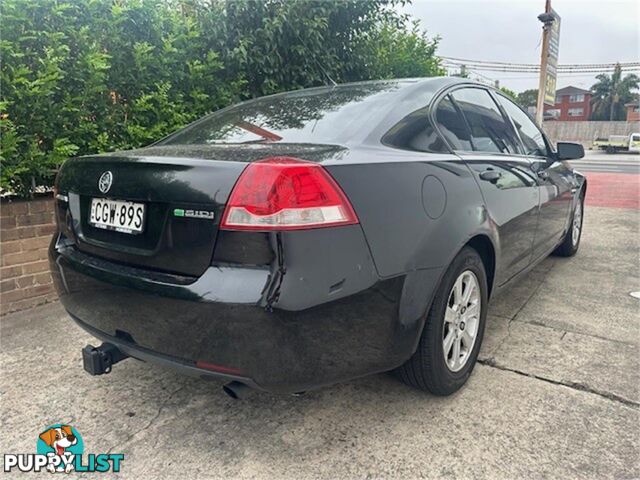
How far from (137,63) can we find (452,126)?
111 inches

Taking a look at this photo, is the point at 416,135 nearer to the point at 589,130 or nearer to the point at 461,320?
the point at 461,320

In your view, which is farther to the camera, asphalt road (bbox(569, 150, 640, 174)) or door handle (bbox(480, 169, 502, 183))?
asphalt road (bbox(569, 150, 640, 174))

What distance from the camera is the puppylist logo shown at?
74.7 inches

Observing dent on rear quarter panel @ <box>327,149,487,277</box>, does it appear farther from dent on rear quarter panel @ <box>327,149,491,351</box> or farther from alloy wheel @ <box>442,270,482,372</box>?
alloy wheel @ <box>442,270,482,372</box>

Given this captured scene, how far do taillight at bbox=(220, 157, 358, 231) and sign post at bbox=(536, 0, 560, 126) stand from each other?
1047 cm

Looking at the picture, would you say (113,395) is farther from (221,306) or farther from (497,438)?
(497,438)

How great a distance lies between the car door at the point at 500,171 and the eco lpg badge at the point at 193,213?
4.40ft

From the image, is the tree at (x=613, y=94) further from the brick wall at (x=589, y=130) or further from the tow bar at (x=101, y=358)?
the tow bar at (x=101, y=358)

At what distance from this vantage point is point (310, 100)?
8.49 ft

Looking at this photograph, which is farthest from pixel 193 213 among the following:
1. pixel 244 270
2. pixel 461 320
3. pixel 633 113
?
pixel 633 113

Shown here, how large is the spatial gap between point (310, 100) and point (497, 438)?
6.11ft

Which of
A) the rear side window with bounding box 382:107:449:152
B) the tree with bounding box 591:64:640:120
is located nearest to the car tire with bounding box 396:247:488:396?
the rear side window with bounding box 382:107:449:152

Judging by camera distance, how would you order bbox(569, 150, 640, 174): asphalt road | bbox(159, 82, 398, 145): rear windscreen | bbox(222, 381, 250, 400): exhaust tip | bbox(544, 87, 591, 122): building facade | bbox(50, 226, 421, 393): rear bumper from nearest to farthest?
bbox(50, 226, 421, 393): rear bumper → bbox(222, 381, 250, 400): exhaust tip → bbox(159, 82, 398, 145): rear windscreen → bbox(569, 150, 640, 174): asphalt road → bbox(544, 87, 591, 122): building facade

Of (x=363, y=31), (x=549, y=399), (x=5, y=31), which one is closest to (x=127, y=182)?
(x=549, y=399)
